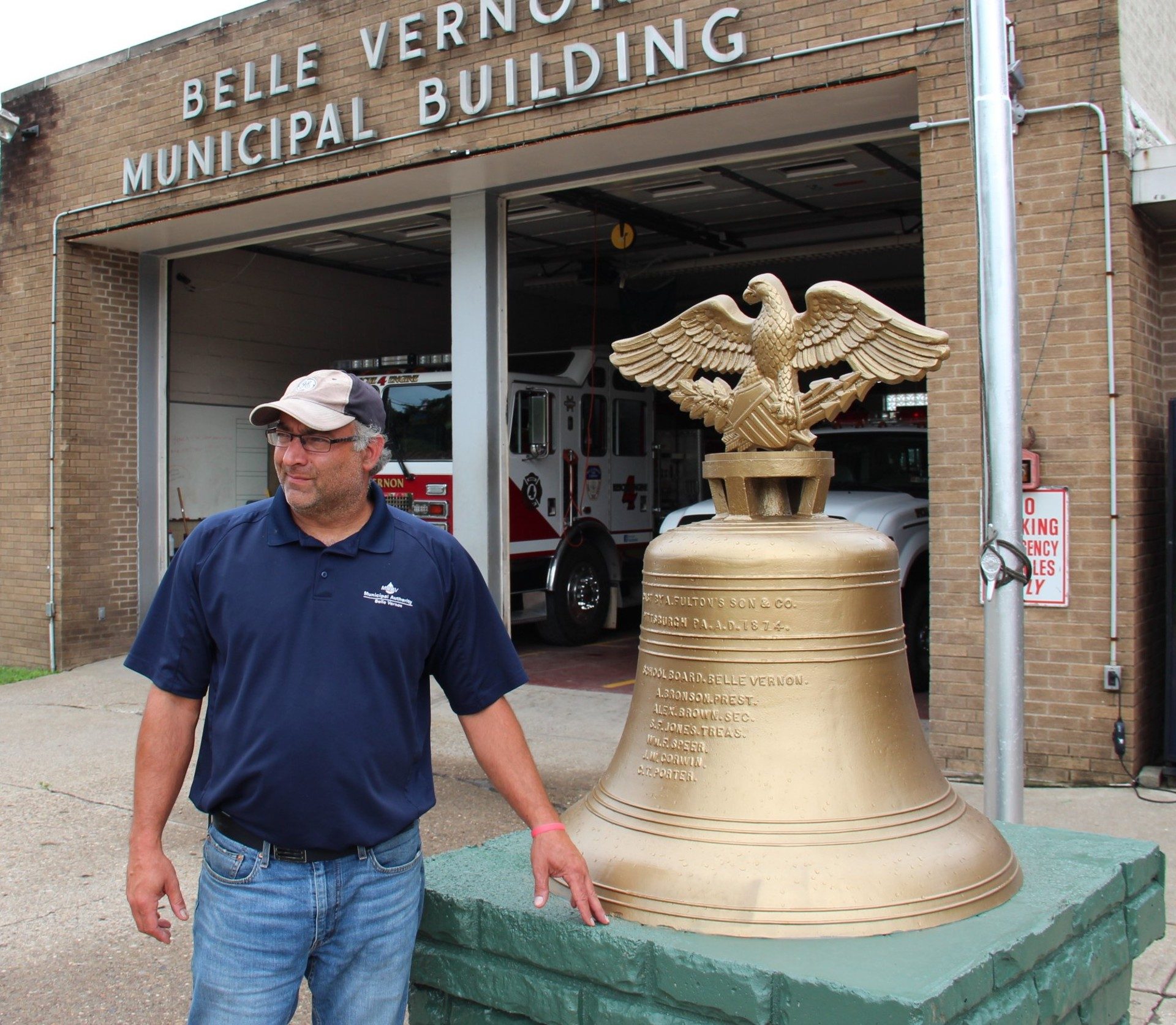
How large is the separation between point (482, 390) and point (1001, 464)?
669cm

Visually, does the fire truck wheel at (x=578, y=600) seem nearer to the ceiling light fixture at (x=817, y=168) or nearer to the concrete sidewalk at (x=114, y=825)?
the concrete sidewalk at (x=114, y=825)

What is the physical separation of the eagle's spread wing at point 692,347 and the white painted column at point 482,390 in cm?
701

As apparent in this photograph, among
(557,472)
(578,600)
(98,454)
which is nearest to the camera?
(98,454)

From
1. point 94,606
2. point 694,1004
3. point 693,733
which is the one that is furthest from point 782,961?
point 94,606

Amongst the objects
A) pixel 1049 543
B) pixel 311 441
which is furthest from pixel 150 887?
pixel 1049 543

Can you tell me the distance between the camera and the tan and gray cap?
99.7 inches

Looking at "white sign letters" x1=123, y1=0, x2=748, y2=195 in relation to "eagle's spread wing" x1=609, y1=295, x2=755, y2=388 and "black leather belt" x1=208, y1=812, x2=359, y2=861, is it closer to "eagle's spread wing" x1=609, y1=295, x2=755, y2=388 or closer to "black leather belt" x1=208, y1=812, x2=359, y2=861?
"eagle's spread wing" x1=609, y1=295, x2=755, y2=388

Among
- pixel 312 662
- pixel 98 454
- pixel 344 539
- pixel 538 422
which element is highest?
pixel 538 422

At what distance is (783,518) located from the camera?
9.43 ft

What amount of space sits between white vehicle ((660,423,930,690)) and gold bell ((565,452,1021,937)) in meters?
6.69

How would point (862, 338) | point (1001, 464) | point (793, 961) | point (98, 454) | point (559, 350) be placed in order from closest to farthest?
point (793, 961), point (862, 338), point (1001, 464), point (98, 454), point (559, 350)

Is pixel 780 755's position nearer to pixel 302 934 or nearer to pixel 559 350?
pixel 302 934

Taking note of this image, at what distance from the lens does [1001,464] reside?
382 cm

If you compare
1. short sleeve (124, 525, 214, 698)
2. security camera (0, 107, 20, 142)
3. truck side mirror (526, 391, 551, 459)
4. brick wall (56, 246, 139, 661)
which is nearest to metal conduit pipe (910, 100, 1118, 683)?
short sleeve (124, 525, 214, 698)
